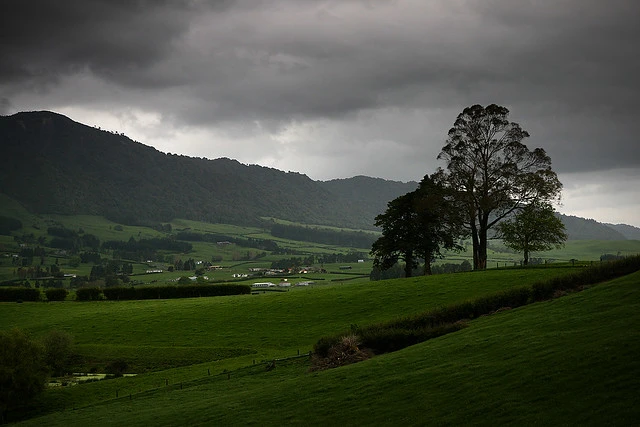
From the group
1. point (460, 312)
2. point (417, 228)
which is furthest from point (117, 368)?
point (417, 228)

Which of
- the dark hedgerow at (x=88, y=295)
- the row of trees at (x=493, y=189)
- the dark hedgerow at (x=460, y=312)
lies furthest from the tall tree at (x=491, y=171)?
the dark hedgerow at (x=88, y=295)

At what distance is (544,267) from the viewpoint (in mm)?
65375

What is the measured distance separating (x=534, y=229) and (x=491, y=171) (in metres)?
9.82

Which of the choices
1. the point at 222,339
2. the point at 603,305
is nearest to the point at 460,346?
the point at 603,305

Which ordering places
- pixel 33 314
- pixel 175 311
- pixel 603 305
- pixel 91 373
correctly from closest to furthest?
pixel 603 305
pixel 91 373
pixel 175 311
pixel 33 314

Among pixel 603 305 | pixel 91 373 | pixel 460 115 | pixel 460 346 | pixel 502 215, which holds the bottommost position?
pixel 91 373

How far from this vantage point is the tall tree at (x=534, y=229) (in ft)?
245

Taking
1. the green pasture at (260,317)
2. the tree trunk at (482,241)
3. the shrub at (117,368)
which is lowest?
the shrub at (117,368)

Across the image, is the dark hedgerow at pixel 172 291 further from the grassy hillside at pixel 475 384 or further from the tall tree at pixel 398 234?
the grassy hillside at pixel 475 384

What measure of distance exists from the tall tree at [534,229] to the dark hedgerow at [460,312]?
1279 inches

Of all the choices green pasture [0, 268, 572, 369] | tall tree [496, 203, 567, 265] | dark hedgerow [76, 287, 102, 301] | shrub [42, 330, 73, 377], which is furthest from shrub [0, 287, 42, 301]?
tall tree [496, 203, 567, 265]

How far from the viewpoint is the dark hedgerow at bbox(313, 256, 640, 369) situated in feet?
128

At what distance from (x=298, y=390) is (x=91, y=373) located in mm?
33911

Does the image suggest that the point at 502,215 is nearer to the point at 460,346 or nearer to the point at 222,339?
the point at 222,339
